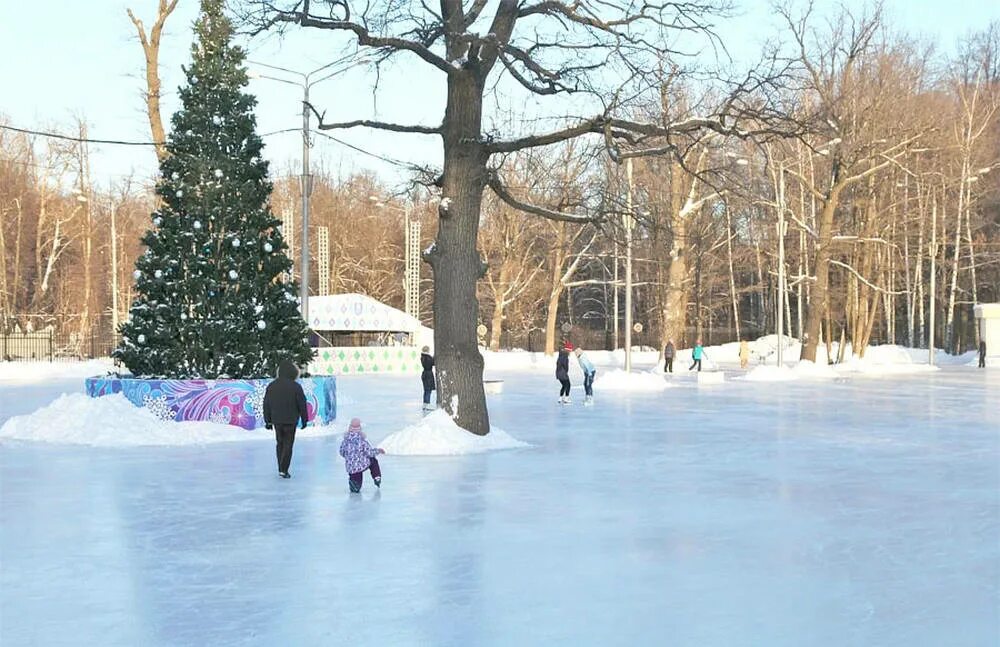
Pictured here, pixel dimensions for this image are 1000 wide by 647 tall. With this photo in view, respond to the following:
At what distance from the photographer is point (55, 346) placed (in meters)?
65.9

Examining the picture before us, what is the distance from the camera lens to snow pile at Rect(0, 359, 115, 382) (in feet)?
153

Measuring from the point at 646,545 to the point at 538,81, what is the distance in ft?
36.3

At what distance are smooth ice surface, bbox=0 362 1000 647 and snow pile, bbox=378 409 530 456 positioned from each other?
0.55 m

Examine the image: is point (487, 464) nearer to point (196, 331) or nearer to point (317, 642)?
point (196, 331)

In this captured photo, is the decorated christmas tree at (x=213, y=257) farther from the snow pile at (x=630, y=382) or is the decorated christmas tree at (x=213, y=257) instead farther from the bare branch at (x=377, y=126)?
the snow pile at (x=630, y=382)

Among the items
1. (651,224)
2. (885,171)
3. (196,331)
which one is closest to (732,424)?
(651,224)

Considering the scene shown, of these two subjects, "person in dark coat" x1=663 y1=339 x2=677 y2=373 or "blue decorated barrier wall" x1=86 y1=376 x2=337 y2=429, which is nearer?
"blue decorated barrier wall" x1=86 y1=376 x2=337 y2=429

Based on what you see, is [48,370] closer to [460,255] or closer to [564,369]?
[564,369]

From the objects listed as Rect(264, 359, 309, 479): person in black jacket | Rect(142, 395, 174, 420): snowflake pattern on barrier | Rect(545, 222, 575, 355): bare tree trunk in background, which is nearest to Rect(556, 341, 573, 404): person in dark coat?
Rect(142, 395, 174, 420): snowflake pattern on barrier

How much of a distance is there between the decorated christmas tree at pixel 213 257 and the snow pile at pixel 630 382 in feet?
56.8

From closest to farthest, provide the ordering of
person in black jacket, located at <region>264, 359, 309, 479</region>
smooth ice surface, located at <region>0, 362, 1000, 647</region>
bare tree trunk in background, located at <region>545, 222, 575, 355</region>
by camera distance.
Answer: smooth ice surface, located at <region>0, 362, 1000, 647</region> → person in black jacket, located at <region>264, 359, 309, 479</region> → bare tree trunk in background, located at <region>545, 222, 575, 355</region>

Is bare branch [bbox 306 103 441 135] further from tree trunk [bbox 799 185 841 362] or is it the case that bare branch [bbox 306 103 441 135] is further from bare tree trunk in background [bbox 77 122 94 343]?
bare tree trunk in background [bbox 77 122 94 343]

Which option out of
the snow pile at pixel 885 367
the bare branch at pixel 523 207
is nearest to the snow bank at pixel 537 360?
the snow pile at pixel 885 367

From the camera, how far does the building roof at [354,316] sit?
53281 mm
